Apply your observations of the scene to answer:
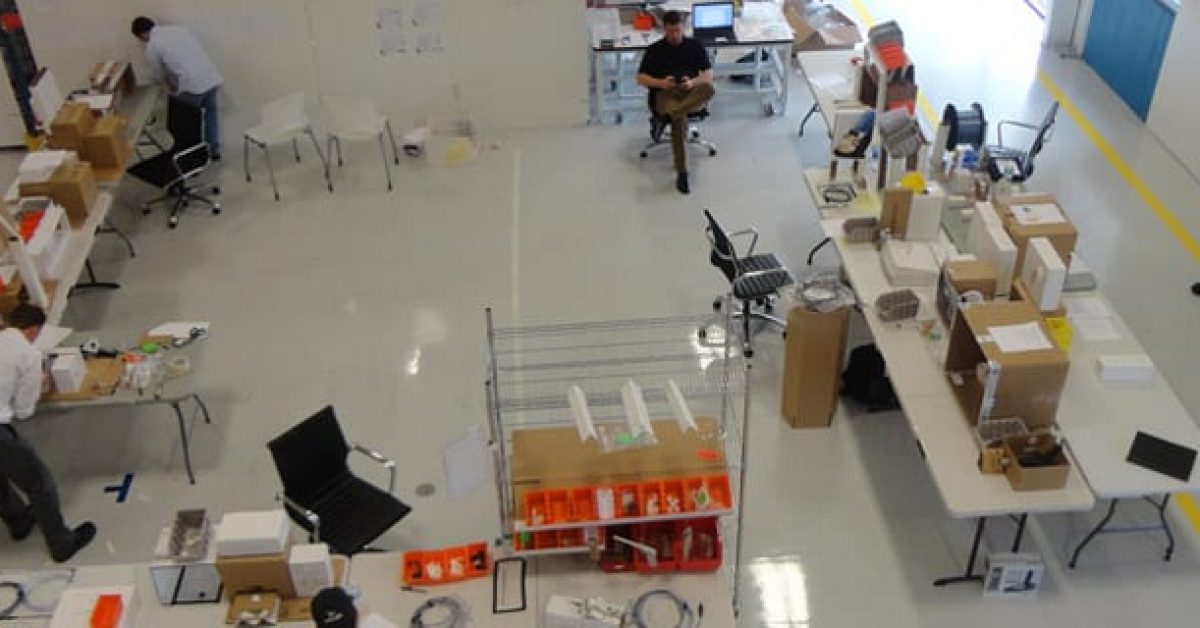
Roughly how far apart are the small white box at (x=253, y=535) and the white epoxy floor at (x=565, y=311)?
5.40 feet

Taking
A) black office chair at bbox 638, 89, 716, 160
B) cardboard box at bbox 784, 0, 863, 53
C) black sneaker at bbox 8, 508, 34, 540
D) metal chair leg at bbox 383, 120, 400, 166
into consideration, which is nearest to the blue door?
cardboard box at bbox 784, 0, 863, 53

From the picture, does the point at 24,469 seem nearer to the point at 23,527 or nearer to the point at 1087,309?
the point at 23,527

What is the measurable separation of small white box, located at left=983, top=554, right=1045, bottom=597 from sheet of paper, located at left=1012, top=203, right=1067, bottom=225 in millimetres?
1830

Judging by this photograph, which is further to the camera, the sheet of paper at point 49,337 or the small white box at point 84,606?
the sheet of paper at point 49,337

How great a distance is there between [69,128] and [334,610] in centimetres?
521

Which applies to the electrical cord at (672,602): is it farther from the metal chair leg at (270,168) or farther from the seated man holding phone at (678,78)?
the metal chair leg at (270,168)

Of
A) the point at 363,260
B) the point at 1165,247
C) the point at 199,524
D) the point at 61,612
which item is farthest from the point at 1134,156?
the point at 61,612

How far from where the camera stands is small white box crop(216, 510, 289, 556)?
14.4 ft

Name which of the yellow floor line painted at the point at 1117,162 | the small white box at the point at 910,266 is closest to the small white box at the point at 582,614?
the small white box at the point at 910,266

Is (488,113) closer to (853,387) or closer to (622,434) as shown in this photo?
(853,387)

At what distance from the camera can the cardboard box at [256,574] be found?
4414mm

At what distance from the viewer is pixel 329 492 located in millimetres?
5711

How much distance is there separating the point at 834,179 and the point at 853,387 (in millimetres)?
1475

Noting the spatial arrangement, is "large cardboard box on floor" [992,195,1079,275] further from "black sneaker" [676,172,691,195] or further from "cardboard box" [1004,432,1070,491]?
"black sneaker" [676,172,691,195]
